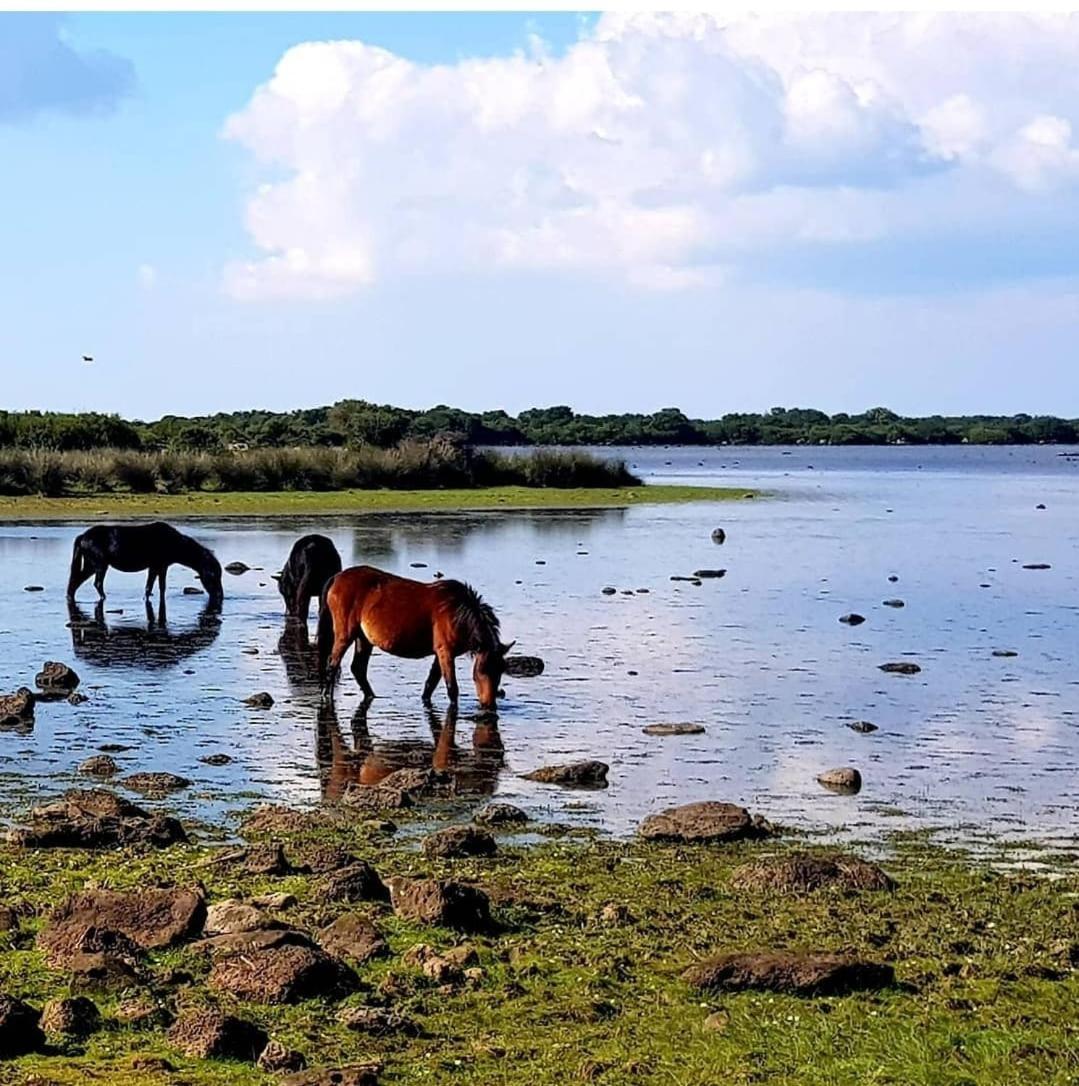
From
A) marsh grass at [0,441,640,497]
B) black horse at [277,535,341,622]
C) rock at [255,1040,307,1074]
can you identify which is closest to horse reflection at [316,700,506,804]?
rock at [255,1040,307,1074]

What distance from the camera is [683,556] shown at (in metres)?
34.6

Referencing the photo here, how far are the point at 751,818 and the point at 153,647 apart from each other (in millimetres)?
11421

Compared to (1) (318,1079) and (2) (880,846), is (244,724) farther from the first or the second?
(1) (318,1079)

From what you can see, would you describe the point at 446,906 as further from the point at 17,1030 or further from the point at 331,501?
the point at 331,501

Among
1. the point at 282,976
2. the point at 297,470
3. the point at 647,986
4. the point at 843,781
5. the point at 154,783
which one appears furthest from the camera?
the point at 297,470

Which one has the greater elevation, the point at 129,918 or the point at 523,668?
the point at 129,918

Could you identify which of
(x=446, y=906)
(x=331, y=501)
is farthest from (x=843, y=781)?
(x=331, y=501)

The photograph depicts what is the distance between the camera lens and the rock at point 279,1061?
595 centimetres

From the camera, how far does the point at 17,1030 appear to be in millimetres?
6066

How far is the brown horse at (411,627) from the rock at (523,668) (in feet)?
4.36

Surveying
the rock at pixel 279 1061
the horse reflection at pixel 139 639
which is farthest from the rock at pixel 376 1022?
the horse reflection at pixel 139 639

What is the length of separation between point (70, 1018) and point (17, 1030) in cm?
24

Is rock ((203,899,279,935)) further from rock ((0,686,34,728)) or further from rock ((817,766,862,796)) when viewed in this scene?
rock ((0,686,34,728))

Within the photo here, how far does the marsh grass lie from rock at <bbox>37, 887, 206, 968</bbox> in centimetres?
4527
